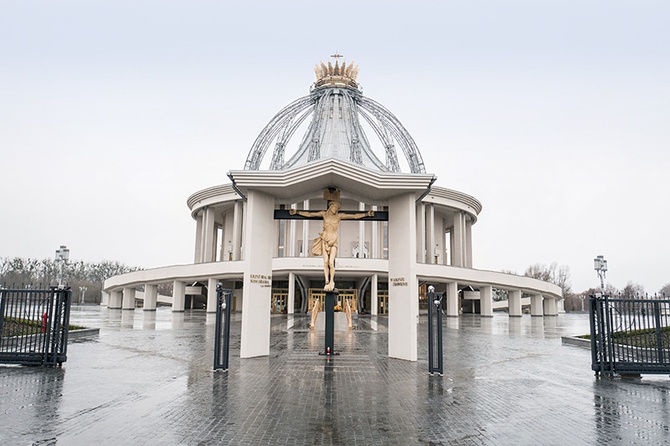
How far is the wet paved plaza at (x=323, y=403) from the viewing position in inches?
234

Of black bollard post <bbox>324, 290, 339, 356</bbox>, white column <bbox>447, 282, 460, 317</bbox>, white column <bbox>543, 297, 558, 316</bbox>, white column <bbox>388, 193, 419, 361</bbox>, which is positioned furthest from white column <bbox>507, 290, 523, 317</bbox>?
black bollard post <bbox>324, 290, 339, 356</bbox>

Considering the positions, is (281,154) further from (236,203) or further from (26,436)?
(26,436)

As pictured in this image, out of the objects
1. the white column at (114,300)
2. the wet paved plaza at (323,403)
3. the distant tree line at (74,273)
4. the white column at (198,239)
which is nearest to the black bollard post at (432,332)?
the wet paved plaza at (323,403)

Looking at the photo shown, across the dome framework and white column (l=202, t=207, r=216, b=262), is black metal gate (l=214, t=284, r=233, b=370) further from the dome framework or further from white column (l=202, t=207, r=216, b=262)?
white column (l=202, t=207, r=216, b=262)

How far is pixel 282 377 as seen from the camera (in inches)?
391

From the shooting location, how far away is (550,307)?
5353 centimetres

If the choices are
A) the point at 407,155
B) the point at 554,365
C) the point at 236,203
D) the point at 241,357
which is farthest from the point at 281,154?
the point at 554,365

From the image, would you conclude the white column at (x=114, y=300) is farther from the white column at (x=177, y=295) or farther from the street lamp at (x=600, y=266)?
the street lamp at (x=600, y=266)

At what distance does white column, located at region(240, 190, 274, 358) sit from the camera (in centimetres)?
1303

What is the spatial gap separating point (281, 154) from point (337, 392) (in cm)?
2748

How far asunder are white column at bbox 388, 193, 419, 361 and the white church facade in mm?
32

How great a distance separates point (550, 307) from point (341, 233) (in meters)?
26.1

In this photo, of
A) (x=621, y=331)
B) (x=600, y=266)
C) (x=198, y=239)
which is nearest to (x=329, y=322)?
(x=621, y=331)

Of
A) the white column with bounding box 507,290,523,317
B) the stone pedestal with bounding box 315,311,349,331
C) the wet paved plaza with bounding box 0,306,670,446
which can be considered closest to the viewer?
the wet paved plaza with bounding box 0,306,670,446
